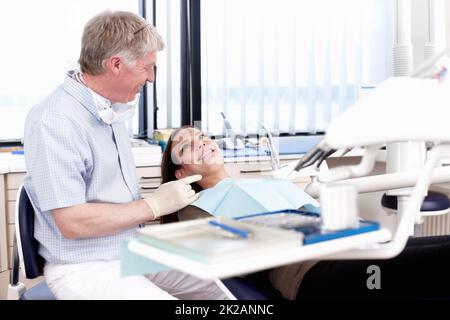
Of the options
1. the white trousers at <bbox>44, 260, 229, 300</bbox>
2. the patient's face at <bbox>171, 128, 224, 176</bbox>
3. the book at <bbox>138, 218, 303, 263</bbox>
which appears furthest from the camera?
the patient's face at <bbox>171, 128, 224, 176</bbox>

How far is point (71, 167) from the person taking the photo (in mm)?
1419

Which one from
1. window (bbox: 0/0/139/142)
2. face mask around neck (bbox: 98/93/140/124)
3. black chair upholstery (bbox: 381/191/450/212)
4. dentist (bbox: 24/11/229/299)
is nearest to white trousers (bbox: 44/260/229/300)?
dentist (bbox: 24/11/229/299)

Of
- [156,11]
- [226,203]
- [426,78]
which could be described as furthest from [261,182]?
[156,11]

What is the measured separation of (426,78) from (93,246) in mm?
940

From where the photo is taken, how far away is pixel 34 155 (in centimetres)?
142

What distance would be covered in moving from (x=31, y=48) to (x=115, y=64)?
163 centimetres

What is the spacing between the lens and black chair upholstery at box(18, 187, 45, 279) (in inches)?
58.1

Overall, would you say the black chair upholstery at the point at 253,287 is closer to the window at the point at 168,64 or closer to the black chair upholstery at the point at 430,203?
the black chair upholstery at the point at 430,203

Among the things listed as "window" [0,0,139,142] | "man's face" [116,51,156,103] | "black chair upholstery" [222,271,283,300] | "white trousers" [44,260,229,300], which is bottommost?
"black chair upholstery" [222,271,283,300]

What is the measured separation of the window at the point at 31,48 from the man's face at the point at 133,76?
4.68ft

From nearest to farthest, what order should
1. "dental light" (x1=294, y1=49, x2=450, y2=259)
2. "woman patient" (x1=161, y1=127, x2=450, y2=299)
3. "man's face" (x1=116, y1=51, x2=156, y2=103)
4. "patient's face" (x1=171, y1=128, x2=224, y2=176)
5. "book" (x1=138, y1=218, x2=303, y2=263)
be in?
"book" (x1=138, y1=218, x2=303, y2=263), "dental light" (x1=294, y1=49, x2=450, y2=259), "woman patient" (x1=161, y1=127, x2=450, y2=299), "man's face" (x1=116, y1=51, x2=156, y2=103), "patient's face" (x1=171, y1=128, x2=224, y2=176)

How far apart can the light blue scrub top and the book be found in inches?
21.0

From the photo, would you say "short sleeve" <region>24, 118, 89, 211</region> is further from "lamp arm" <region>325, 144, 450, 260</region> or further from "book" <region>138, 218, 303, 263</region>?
"lamp arm" <region>325, 144, 450, 260</region>

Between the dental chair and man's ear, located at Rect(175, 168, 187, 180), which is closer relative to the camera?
the dental chair
